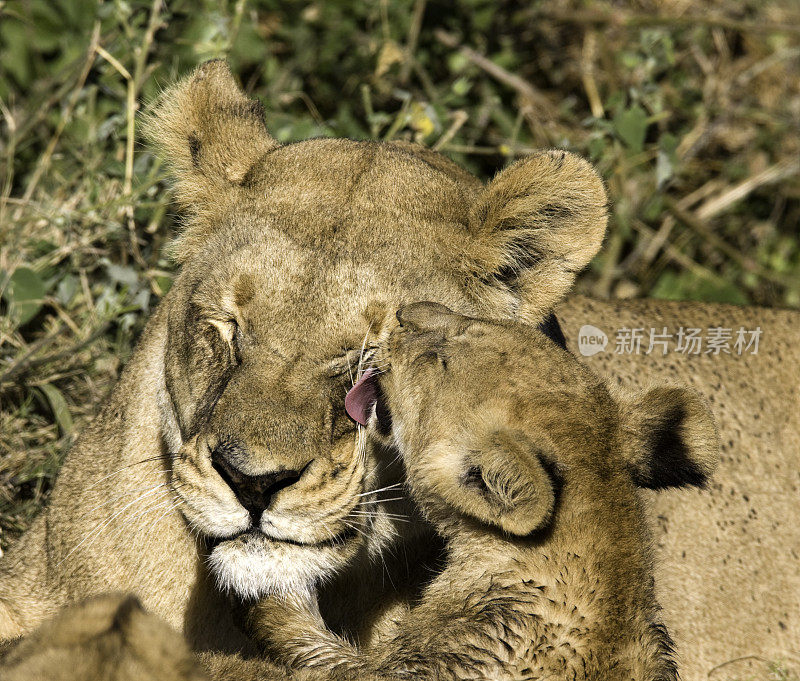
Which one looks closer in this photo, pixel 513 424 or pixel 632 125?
pixel 513 424

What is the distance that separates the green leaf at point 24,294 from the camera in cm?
472

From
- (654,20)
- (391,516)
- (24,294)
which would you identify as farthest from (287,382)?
(654,20)

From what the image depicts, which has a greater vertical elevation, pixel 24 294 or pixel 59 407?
pixel 24 294

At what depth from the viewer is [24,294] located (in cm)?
474

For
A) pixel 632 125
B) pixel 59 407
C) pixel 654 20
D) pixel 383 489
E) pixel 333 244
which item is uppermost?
pixel 333 244

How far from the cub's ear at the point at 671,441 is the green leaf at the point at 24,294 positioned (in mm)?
2796

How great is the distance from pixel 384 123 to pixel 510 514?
13.8 feet

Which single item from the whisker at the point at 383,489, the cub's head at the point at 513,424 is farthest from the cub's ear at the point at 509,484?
the whisker at the point at 383,489

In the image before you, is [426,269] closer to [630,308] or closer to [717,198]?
[630,308]

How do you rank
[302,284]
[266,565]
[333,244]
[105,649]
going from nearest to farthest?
[105,649]
[266,565]
[302,284]
[333,244]

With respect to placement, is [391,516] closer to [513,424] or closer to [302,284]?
[513,424]

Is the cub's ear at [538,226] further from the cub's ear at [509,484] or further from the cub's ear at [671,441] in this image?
the cub's ear at [509,484]

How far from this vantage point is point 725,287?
689 cm

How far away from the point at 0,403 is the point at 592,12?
4.81 m
